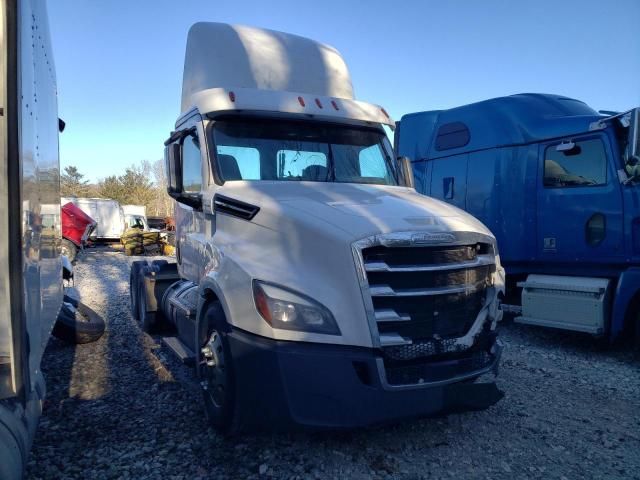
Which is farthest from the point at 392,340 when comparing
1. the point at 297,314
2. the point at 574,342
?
the point at 574,342

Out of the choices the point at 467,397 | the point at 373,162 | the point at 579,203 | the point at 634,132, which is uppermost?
the point at 634,132

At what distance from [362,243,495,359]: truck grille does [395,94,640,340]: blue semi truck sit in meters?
3.36

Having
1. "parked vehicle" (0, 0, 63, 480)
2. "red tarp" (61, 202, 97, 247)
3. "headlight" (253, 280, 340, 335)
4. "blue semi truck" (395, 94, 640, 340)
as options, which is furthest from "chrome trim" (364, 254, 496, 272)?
"red tarp" (61, 202, 97, 247)

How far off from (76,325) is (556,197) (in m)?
6.76

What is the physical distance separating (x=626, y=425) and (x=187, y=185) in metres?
4.55

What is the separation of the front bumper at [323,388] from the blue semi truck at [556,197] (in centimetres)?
421

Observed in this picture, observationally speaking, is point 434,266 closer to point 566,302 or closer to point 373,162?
point 373,162

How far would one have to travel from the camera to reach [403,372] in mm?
3182

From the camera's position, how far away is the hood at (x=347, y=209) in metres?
3.29

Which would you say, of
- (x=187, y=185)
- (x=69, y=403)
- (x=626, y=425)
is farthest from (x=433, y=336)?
(x=69, y=403)

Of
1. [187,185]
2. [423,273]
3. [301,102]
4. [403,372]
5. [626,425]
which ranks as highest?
[301,102]

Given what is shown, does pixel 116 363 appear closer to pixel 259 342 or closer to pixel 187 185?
pixel 187 185

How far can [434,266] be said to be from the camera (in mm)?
3324

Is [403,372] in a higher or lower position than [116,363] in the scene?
higher
